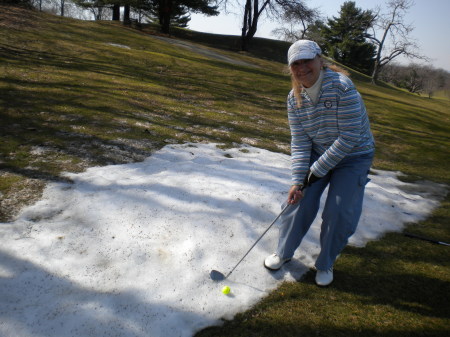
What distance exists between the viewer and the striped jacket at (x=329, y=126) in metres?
2.47

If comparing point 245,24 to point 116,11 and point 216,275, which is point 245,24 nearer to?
point 116,11

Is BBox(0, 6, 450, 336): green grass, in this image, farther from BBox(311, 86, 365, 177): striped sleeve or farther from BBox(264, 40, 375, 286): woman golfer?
BBox(311, 86, 365, 177): striped sleeve

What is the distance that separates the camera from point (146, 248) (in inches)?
122

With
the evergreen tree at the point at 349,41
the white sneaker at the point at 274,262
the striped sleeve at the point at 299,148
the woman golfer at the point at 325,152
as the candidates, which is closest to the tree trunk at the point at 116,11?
the striped sleeve at the point at 299,148

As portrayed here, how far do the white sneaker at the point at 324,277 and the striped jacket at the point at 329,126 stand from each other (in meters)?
0.89

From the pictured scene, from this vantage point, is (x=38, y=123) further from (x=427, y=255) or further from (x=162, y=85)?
(x=427, y=255)

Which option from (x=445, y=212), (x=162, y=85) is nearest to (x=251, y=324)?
(x=445, y=212)

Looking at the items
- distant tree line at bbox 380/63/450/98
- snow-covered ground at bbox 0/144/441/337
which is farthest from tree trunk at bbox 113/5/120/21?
distant tree line at bbox 380/63/450/98

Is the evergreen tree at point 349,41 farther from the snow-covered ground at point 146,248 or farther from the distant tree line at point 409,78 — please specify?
the snow-covered ground at point 146,248

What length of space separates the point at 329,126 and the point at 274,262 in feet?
4.54

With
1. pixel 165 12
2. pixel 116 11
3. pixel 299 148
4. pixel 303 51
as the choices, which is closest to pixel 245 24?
pixel 165 12

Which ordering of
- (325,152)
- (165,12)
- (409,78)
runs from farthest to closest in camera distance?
(409,78) < (165,12) < (325,152)

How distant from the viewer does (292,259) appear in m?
3.25

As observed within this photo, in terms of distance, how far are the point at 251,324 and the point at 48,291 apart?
5.40 feet
